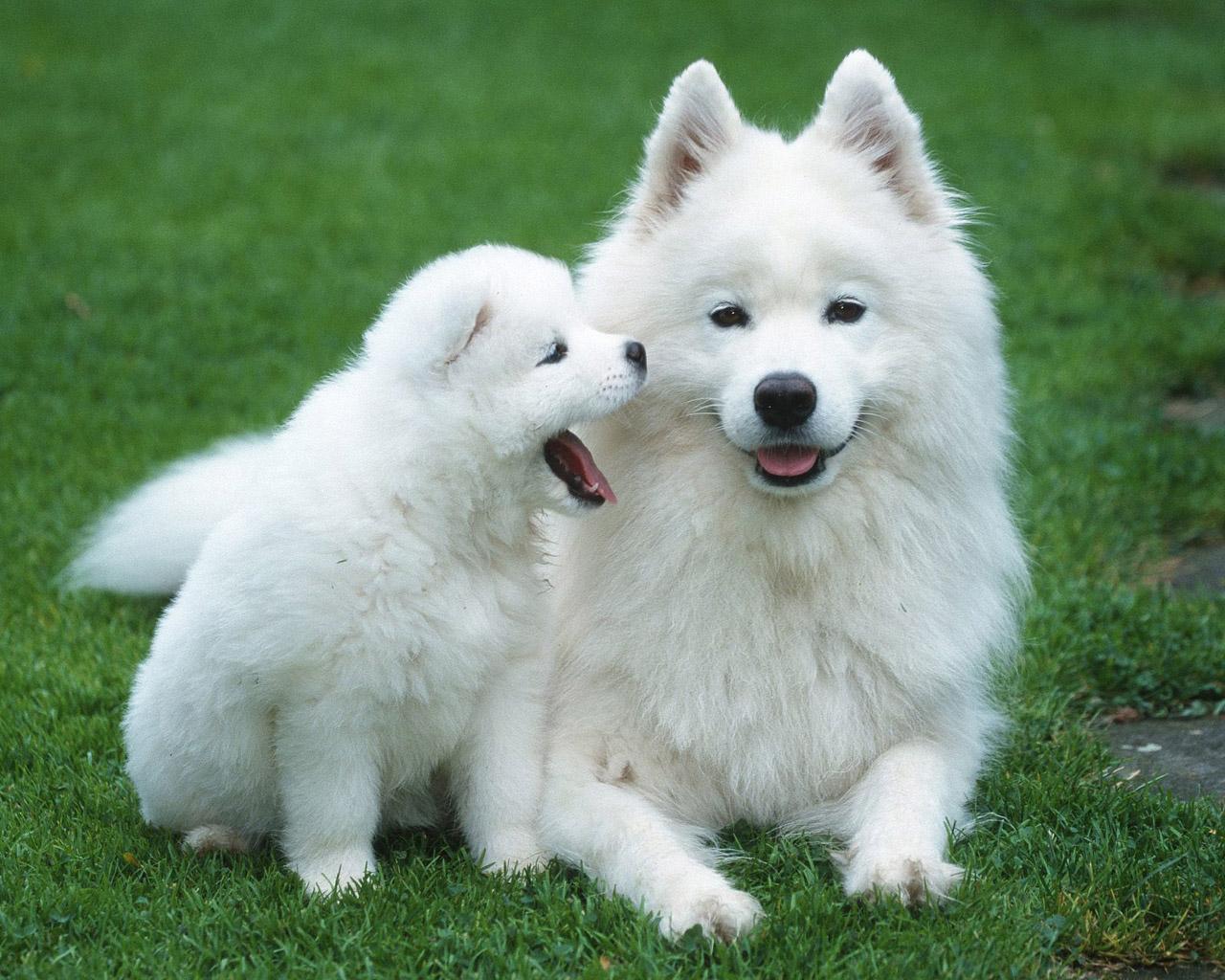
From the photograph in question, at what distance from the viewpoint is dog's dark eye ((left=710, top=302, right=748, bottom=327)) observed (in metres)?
3.29

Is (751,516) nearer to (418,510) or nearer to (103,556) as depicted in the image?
(418,510)

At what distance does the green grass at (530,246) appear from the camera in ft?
9.57

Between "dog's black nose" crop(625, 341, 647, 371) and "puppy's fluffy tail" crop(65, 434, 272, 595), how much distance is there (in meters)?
1.87

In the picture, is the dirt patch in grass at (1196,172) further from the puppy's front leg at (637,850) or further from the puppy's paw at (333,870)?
the puppy's paw at (333,870)

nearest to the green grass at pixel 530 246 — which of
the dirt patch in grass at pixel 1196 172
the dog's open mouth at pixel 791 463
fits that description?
the dirt patch in grass at pixel 1196 172

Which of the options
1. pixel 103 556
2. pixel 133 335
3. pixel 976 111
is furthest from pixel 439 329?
pixel 976 111

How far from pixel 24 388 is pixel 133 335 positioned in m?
0.80

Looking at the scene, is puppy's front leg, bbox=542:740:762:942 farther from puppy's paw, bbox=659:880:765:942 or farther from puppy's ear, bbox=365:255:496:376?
puppy's ear, bbox=365:255:496:376

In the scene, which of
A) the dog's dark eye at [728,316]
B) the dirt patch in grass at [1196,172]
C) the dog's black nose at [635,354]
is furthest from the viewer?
the dirt patch in grass at [1196,172]

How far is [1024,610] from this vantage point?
4.57 metres

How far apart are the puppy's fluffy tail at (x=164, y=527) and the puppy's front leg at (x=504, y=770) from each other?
1.68 metres

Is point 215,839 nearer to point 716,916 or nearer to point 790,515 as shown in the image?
point 716,916

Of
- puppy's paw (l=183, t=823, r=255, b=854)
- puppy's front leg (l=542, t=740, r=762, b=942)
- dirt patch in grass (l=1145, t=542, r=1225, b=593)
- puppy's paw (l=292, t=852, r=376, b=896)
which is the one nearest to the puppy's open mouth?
puppy's front leg (l=542, t=740, r=762, b=942)

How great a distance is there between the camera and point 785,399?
10.1 ft
